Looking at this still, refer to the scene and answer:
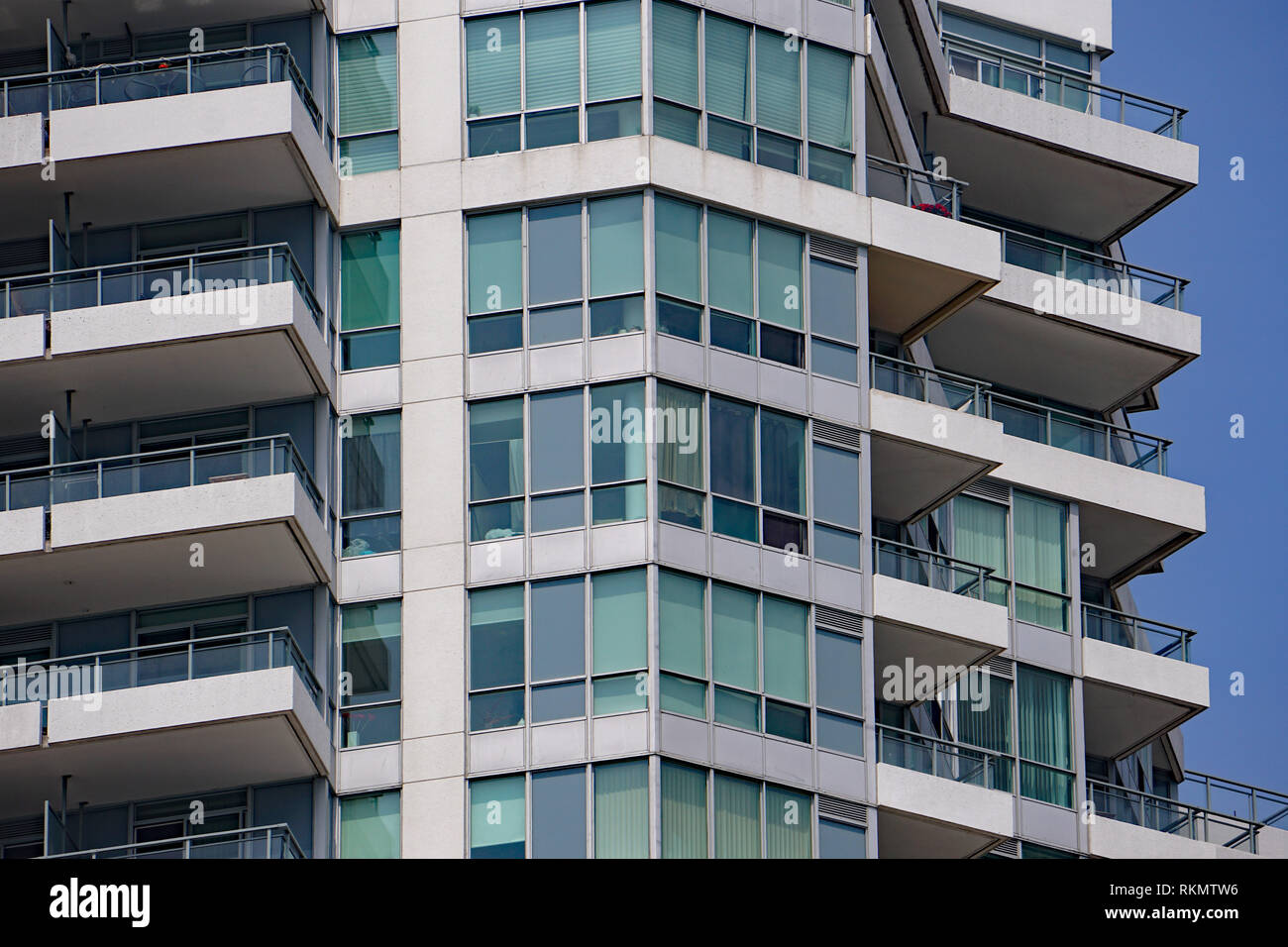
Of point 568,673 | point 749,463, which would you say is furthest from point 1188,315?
A: point 568,673

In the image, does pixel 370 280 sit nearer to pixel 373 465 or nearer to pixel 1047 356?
pixel 373 465

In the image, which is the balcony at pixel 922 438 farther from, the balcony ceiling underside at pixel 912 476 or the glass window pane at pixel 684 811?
the glass window pane at pixel 684 811

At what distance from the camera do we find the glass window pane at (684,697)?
3972 cm

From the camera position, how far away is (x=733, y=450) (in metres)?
41.7

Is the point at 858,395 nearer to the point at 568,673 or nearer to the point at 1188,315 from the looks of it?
the point at 568,673

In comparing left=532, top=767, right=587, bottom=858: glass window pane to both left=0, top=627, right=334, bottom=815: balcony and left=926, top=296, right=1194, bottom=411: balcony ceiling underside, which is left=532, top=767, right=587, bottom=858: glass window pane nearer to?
left=0, top=627, right=334, bottom=815: balcony

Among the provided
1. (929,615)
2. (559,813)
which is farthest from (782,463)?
(559,813)

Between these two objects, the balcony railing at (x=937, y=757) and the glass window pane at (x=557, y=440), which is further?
the balcony railing at (x=937, y=757)

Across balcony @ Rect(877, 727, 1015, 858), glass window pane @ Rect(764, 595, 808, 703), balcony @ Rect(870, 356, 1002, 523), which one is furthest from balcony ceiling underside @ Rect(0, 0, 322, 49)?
balcony @ Rect(877, 727, 1015, 858)

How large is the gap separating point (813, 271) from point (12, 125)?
12624 mm

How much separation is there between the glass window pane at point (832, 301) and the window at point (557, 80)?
11.9 feet

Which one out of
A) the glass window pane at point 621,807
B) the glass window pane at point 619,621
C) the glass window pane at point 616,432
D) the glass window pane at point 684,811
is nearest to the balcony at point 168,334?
the glass window pane at point 616,432

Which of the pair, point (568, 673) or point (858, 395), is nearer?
point (568, 673)
